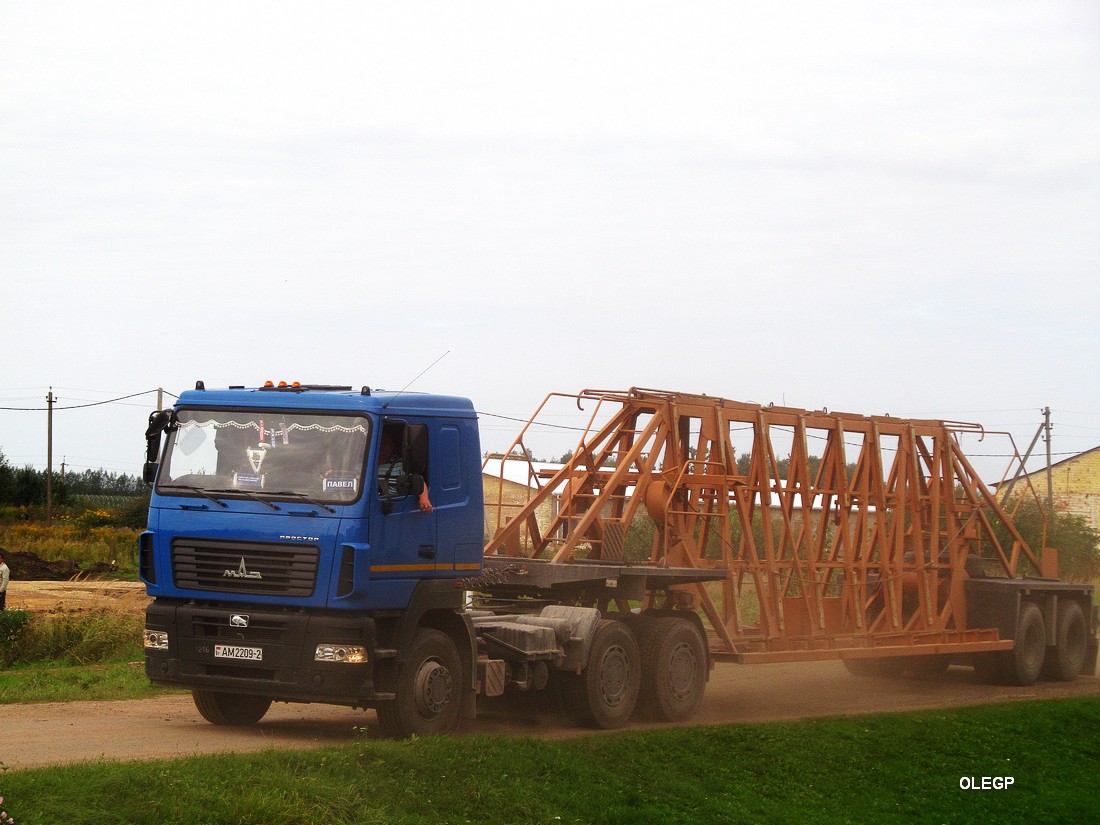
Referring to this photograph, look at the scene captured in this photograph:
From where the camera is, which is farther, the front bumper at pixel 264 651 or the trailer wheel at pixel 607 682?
the trailer wheel at pixel 607 682

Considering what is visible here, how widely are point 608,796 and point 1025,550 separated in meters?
14.0

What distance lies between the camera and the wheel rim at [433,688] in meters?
11.7

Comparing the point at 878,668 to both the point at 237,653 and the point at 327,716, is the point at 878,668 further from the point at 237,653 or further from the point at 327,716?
the point at 237,653

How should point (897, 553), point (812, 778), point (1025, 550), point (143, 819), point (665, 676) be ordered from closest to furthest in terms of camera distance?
point (143, 819), point (812, 778), point (665, 676), point (897, 553), point (1025, 550)

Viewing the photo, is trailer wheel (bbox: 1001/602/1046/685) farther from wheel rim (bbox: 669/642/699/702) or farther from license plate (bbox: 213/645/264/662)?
license plate (bbox: 213/645/264/662)

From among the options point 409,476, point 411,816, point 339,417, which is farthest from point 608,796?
point 339,417

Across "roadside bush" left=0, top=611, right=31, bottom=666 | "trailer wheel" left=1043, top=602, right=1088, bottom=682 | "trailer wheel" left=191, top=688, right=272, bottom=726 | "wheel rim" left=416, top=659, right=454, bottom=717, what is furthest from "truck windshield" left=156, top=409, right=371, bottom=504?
"trailer wheel" left=1043, top=602, right=1088, bottom=682

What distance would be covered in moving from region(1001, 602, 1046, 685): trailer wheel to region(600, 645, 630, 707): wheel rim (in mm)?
9128

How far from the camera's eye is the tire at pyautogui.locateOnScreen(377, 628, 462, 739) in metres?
11.5

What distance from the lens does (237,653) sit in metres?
11.3

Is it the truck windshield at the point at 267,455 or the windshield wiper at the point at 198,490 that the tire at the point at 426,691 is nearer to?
the truck windshield at the point at 267,455

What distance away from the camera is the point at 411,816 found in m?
9.44

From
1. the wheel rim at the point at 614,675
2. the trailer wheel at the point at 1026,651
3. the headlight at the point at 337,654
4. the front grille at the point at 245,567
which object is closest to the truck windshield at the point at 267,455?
the front grille at the point at 245,567

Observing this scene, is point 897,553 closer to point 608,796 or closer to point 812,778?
point 812,778
